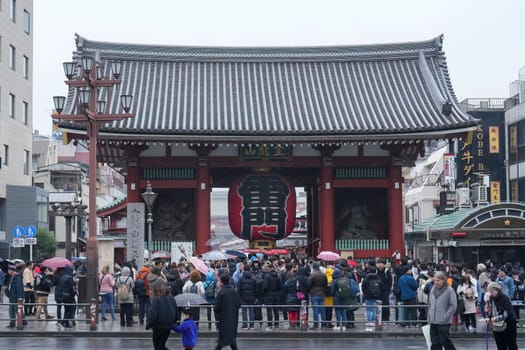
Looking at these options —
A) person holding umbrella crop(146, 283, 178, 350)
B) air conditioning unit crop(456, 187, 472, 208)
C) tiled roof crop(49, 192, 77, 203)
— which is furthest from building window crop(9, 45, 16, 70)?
person holding umbrella crop(146, 283, 178, 350)

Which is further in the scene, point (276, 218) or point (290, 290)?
point (276, 218)

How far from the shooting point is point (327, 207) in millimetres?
38438

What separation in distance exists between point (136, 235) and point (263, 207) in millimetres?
8780

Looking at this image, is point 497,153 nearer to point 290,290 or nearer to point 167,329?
point 290,290

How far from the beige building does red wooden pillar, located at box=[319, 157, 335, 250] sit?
2177 centimetres

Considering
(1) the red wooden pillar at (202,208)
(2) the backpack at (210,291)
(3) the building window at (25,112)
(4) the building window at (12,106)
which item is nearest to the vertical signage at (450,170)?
(1) the red wooden pillar at (202,208)

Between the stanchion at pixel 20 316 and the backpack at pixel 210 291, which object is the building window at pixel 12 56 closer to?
the stanchion at pixel 20 316

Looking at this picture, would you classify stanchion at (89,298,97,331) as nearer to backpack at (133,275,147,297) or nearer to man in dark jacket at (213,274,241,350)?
backpack at (133,275,147,297)

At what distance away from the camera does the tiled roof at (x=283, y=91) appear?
124 feet

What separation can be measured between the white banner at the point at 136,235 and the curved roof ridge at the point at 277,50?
1414cm

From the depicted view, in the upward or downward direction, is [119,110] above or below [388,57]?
below

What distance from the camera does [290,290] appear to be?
25.7m

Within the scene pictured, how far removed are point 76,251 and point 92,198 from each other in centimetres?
5456

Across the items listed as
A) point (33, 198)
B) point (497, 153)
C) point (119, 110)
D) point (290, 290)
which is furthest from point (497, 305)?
point (497, 153)
